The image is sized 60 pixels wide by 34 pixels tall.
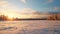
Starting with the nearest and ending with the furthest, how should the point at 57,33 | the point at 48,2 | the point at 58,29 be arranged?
the point at 57,33 → the point at 58,29 → the point at 48,2

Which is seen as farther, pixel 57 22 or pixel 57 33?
pixel 57 22

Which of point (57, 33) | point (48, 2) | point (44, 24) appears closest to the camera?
point (57, 33)

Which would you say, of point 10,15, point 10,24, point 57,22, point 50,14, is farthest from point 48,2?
point 10,24

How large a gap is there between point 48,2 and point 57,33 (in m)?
1.02

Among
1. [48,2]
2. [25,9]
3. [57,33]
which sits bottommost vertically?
[57,33]

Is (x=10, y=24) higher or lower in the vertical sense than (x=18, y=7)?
lower

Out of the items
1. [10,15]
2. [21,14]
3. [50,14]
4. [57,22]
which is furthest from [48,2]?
[10,15]

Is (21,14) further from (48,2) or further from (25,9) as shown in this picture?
(48,2)

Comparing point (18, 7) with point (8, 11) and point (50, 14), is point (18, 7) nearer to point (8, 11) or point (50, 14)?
point (8, 11)

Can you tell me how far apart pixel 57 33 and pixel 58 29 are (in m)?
0.33

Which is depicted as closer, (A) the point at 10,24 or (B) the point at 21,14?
(B) the point at 21,14

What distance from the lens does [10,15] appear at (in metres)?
3.19

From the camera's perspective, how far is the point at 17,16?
318 centimetres

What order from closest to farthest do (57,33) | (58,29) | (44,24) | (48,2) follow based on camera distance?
(57,33) → (58,29) → (48,2) → (44,24)
